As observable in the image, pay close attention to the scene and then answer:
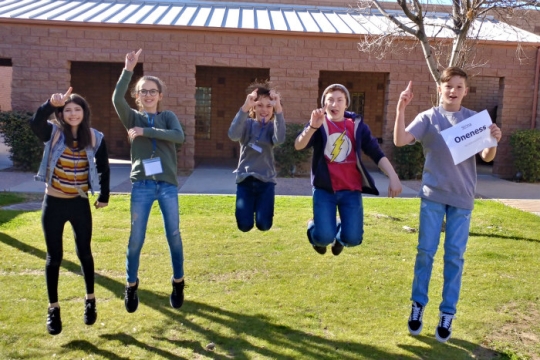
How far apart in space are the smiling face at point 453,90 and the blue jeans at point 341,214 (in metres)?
1.09

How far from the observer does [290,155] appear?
1403 cm

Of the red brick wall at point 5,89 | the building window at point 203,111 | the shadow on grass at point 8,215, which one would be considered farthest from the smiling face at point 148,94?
the red brick wall at point 5,89

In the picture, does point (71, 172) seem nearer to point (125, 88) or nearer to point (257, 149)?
point (125, 88)

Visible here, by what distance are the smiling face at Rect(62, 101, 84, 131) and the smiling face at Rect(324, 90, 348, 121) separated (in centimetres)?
204

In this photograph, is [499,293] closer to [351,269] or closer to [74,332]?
[351,269]

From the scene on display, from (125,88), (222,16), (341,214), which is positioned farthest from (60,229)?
(222,16)

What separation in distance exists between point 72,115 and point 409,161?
1117cm

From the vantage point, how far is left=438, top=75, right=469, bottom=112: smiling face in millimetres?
4246

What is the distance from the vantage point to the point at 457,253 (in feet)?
13.9

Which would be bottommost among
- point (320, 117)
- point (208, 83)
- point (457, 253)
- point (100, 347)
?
point (100, 347)

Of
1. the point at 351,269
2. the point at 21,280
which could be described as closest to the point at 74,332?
the point at 21,280

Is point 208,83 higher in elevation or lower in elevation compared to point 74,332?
higher

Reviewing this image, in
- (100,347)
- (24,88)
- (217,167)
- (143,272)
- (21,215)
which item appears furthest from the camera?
(217,167)

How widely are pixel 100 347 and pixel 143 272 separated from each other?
188 cm
